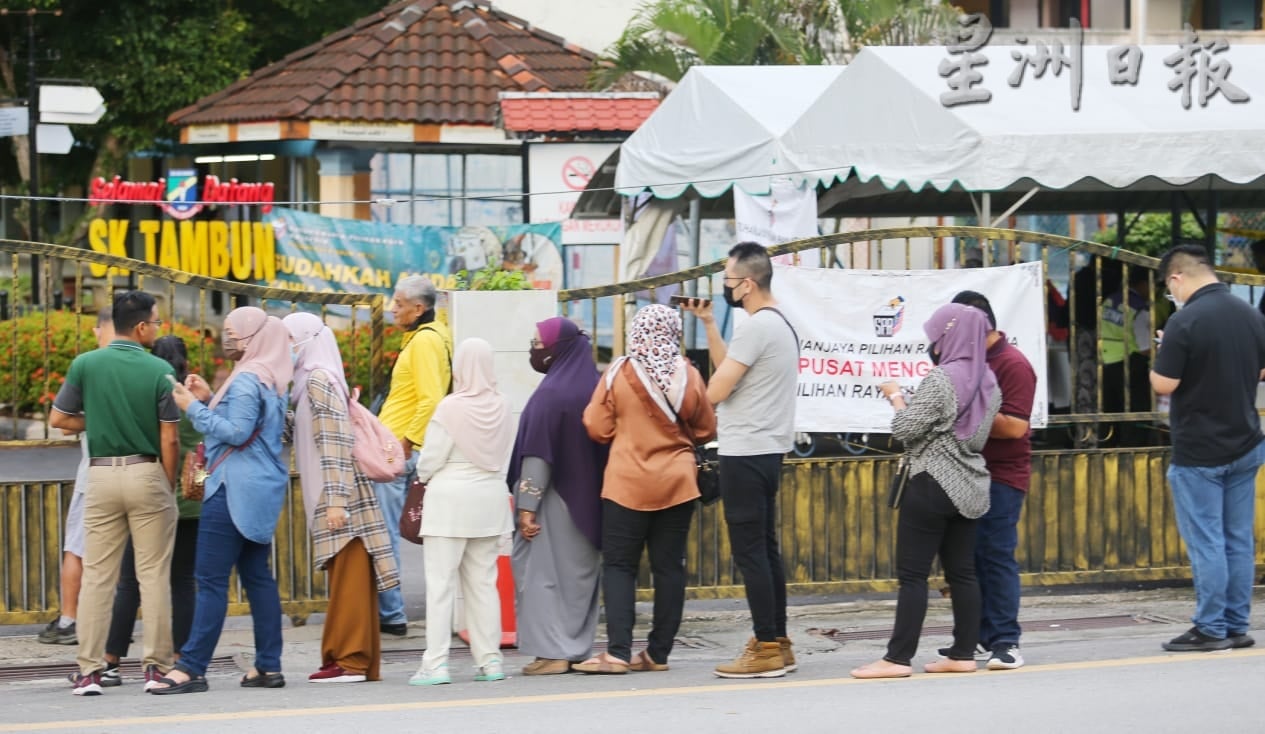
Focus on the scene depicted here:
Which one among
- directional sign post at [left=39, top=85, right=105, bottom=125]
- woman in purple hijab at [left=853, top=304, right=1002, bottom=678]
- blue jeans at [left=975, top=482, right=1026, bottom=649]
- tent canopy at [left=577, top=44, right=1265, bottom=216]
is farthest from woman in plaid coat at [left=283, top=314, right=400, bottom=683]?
directional sign post at [left=39, top=85, right=105, bottom=125]

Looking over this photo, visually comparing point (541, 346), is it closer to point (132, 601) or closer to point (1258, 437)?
point (132, 601)

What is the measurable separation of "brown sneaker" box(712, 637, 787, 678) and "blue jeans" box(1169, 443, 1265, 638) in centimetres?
199

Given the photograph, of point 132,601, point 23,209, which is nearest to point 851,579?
point 132,601

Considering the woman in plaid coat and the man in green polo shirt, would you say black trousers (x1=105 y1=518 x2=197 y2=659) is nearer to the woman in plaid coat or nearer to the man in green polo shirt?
the man in green polo shirt

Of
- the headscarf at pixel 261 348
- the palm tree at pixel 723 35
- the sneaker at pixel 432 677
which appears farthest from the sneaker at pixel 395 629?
the palm tree at pixel 723 35

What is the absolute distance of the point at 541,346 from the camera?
7.62 meters

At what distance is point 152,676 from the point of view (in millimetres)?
7176

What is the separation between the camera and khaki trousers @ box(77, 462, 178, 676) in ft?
23.4

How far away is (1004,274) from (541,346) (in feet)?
10.1

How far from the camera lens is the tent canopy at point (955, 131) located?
11641mm

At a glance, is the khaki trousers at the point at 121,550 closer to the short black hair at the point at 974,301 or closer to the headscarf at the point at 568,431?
the headscarf at the point at 568,431

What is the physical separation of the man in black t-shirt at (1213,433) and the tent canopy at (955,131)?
3928 millimetres

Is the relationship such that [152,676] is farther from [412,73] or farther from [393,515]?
[412,73]

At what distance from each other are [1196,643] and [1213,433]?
97cm
